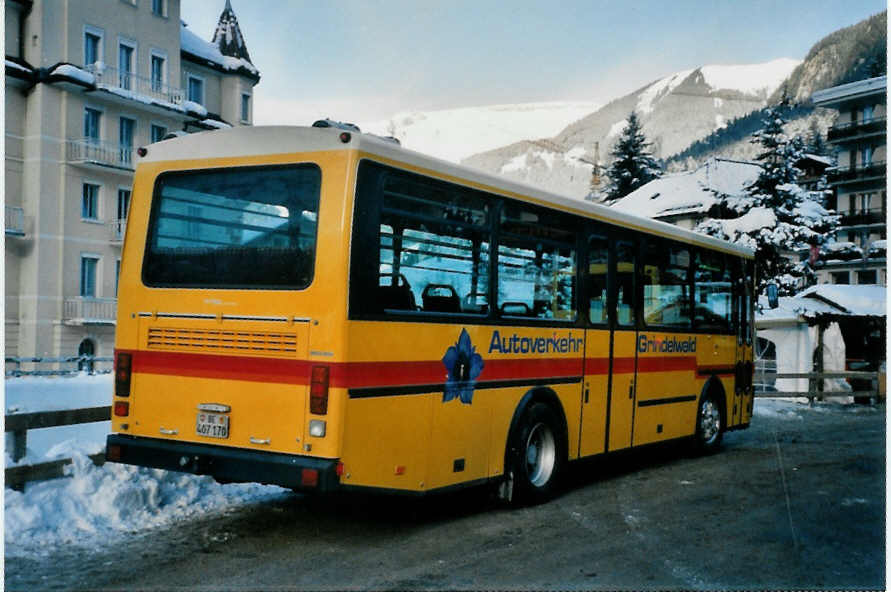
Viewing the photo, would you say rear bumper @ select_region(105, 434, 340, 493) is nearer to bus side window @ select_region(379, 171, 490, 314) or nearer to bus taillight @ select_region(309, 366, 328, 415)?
bus taillight @ select_region(309, 366, 328, 415)

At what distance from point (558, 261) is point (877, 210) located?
83.0 ft

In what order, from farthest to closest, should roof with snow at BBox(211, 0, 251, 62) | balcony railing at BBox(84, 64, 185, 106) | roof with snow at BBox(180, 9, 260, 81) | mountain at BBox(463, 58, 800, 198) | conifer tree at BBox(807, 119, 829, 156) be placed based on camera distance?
roof with snow at BBox(211, 0, 251, 62) < conifer tree at BBox(807, 119, 829, 156) < roof with snow at BBox(180, 9, 260, 81) < balcony railing at BBox(84, 64, 185, 106) < mountain at BBox(463, 58, 800, 198)

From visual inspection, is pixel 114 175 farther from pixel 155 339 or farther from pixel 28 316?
pixel 155 339

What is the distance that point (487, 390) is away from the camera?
332 inches

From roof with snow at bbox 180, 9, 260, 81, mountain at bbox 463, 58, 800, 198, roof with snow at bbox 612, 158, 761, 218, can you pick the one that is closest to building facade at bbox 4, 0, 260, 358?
roof with snow at bbox 180, 9, 260, 81

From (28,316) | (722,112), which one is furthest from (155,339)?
(722,112)

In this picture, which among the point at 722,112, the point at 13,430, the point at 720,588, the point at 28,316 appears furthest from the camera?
the point at 722,112

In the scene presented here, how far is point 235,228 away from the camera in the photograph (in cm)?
754

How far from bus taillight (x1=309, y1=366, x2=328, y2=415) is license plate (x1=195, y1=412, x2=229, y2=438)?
84 cm

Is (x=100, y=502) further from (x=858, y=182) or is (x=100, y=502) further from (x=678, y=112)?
(x=678, y=112)

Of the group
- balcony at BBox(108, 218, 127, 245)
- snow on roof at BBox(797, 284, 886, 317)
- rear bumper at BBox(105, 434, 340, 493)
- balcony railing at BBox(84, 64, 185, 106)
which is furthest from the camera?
balcony at BBox(108, 218, 127, 245)

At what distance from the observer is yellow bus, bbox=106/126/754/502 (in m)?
7.01

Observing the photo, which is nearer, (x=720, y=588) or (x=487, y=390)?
(x=720, y=588)

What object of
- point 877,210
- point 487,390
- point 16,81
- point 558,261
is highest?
point 16,81
